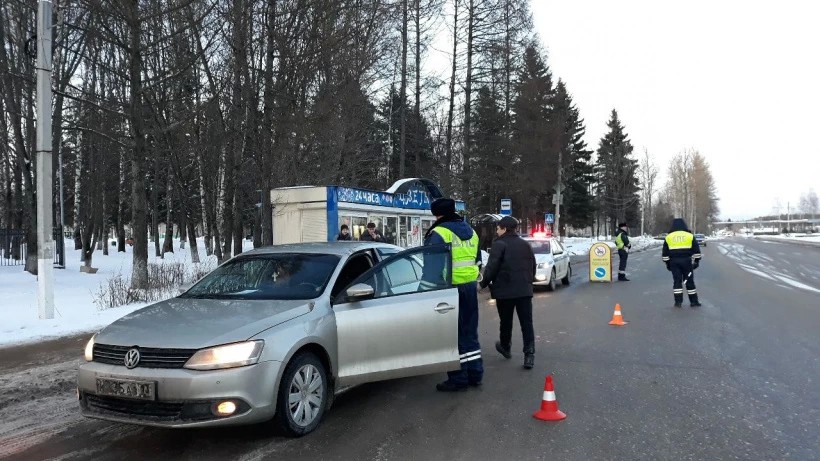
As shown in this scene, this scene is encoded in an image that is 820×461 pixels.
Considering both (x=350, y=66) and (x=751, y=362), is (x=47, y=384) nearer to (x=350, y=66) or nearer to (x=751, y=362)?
(x=751, y=362)

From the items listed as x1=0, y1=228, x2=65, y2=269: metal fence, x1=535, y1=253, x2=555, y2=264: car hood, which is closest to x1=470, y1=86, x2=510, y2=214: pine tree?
x1=535, y1=253, x2=555, y2=264: car hood

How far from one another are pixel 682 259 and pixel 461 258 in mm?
7739

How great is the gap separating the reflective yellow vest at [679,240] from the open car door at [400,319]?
7.93 metres

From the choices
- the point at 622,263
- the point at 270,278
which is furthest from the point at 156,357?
the point at 622,263

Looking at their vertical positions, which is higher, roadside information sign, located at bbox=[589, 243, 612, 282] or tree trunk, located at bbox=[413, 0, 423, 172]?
tree trunk, located at bbox=[413, 0, 423, 172]

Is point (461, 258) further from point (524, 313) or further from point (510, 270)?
point (524, 313)

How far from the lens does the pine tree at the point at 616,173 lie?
77188mm

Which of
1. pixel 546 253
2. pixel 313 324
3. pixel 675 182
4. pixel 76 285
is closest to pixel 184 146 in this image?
pixel 76 285

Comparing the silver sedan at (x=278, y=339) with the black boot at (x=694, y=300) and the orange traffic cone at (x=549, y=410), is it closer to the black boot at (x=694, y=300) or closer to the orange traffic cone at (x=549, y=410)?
the orange traffic cone at (x=549, y=410)

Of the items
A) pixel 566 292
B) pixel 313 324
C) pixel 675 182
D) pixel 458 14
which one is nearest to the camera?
pixel 313 324

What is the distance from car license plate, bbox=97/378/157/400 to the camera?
399 cm

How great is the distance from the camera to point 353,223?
55.7 feet

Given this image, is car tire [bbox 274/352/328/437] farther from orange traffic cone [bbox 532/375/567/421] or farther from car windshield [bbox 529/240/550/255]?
car windshield [bbox 529/240/550/255]

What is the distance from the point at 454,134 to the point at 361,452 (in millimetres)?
30269
